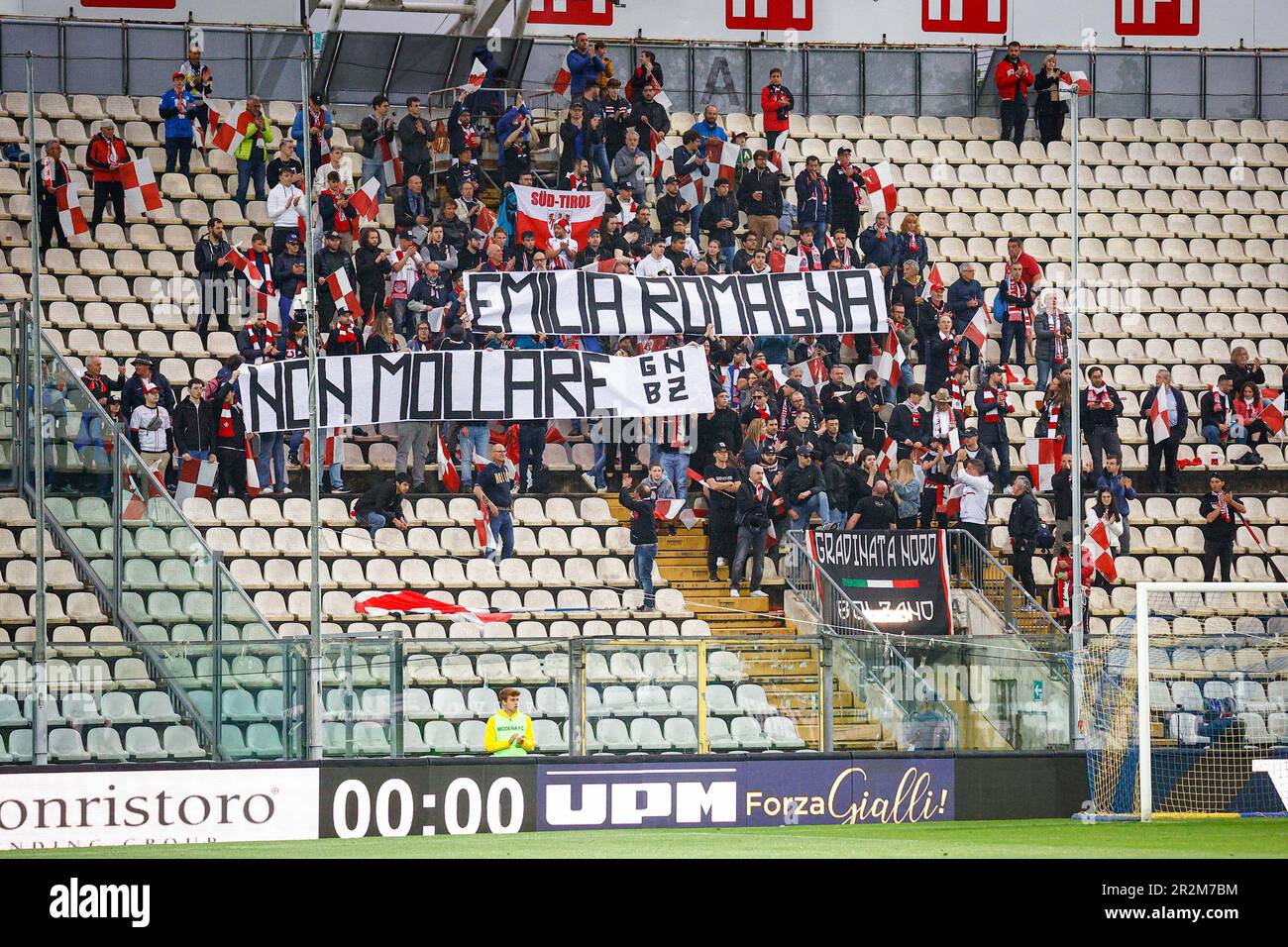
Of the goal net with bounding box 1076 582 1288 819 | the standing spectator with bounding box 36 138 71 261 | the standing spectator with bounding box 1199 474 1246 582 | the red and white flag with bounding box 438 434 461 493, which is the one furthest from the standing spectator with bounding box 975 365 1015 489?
the standing spectator with bounding box 36 138 71 261

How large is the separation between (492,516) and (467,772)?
570 centimetres

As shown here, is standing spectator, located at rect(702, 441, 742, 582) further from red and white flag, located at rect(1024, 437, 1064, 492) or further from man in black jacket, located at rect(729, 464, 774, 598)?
red and white flag, located at rect(1024, 437, 1064, 492)

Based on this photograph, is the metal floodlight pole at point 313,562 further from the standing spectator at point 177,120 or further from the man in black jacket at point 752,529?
the standing spectator at point 177,120

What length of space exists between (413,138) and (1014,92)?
29.2ft

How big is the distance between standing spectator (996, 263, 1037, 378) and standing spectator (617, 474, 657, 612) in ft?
19.8

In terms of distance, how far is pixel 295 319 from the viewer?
21219 mm

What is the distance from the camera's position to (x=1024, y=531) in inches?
805

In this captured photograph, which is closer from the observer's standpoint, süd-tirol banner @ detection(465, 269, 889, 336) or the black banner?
the black banner

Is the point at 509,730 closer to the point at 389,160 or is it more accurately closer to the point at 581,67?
the point at 389,160

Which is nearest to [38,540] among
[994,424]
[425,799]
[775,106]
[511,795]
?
[425,799]

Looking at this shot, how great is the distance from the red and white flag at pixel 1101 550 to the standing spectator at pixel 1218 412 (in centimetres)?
286

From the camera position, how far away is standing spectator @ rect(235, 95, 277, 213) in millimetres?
23438

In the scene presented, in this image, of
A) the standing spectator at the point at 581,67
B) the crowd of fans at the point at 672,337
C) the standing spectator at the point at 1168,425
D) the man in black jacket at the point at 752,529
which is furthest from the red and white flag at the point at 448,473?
the standing spectator at the point at 1168,425
